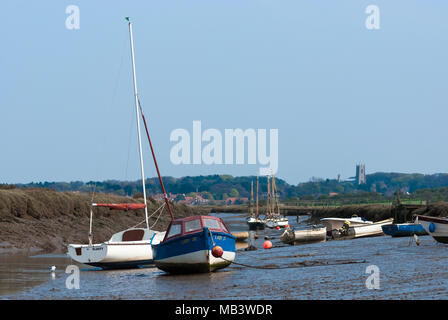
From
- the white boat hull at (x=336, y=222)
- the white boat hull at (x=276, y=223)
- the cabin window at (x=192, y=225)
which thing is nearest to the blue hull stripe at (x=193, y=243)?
the cabin window at (x=192, y=225)

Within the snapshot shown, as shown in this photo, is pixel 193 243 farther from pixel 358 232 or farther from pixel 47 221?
pixel 358 232

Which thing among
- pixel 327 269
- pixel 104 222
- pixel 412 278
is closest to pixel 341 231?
pixel 104 222

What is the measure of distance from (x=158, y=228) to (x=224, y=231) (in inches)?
1762

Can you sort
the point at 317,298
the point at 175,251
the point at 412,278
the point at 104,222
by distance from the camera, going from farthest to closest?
the point at 104,222 → the point at 175,251 → the point at 412,278 → the point at 317,298

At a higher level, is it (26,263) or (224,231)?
(224,231)

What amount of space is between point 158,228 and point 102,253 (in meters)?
40.6

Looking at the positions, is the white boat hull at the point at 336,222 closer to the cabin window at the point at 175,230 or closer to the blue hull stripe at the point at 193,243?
the blue hull stripe at the point at 193,243

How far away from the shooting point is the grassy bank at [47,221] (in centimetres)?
4600

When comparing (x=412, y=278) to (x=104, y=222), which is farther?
(x=104, y=222)

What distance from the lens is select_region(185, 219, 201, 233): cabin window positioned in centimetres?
2864
